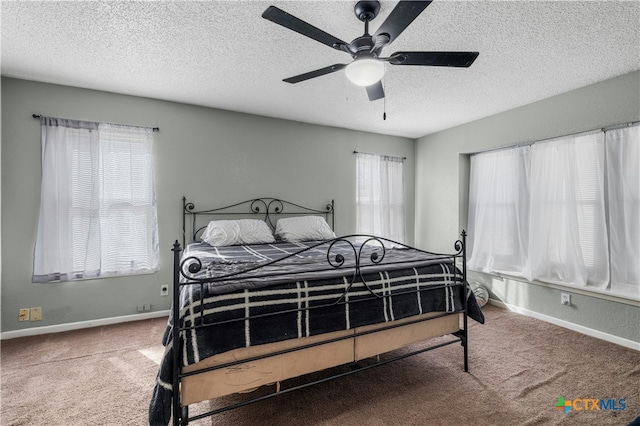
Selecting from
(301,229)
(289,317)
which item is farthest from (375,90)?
(301,229)

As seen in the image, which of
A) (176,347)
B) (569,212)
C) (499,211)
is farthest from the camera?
(499,211)

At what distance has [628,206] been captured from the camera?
2609 millimetres

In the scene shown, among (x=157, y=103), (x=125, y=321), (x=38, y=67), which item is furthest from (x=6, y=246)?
(x=157, y=103)

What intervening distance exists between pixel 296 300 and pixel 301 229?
6.74 feet

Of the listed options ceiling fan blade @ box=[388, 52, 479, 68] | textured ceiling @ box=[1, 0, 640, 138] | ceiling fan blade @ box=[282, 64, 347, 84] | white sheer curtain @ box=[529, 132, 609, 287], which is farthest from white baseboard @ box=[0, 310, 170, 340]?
white sheer curtain @ box=[529, 132, 609, 287]

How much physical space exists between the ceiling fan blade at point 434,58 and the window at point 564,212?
2.08 m

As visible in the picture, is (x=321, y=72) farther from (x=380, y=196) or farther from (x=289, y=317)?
(x=380, y=196)

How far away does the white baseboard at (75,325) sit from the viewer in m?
2.73

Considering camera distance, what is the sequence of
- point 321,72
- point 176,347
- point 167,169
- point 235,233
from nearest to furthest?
point 176,347 < point 321,72 < point 235,233 < point 167,169

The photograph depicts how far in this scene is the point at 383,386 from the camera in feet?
6.53

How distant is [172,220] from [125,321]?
116cm

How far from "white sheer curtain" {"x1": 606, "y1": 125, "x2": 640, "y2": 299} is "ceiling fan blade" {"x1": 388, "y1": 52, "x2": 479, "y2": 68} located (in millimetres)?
2041

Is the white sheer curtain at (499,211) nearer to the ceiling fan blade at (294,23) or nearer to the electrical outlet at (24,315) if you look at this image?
the ceiling fan blade at (294,23)

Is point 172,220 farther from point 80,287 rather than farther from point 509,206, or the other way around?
point 509,206
